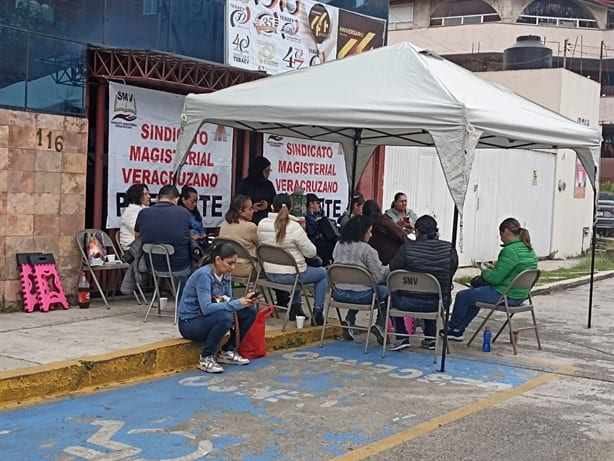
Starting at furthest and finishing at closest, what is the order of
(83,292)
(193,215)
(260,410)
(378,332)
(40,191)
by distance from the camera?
(193,215) → (83,292) → (40,191) → (378,332) → (260,410)

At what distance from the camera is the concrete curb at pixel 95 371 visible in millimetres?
6422

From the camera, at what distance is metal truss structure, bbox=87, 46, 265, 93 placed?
32.6ft

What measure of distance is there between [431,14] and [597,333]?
127 feet

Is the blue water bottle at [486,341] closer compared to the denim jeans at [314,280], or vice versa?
the blue water bottle at [486,341]

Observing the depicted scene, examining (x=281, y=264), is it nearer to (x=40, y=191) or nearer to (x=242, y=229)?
(x=242, y=229)

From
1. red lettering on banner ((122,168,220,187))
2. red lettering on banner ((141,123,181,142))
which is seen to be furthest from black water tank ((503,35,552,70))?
red lettering on banner ((141,123,181,142))

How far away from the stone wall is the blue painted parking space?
2.80 m

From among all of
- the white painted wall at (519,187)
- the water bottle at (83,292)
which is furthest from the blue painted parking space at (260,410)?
the white painted wall at (519,187)

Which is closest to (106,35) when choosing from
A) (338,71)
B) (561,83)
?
(338,71)

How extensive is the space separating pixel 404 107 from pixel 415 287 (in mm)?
1733

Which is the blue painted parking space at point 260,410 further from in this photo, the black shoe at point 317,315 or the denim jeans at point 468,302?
the black shoe at point 317,315

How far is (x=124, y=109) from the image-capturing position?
408 inches

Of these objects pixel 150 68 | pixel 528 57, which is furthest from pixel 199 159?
pixel 528 57

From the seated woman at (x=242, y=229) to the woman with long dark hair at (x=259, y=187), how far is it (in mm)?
1803
